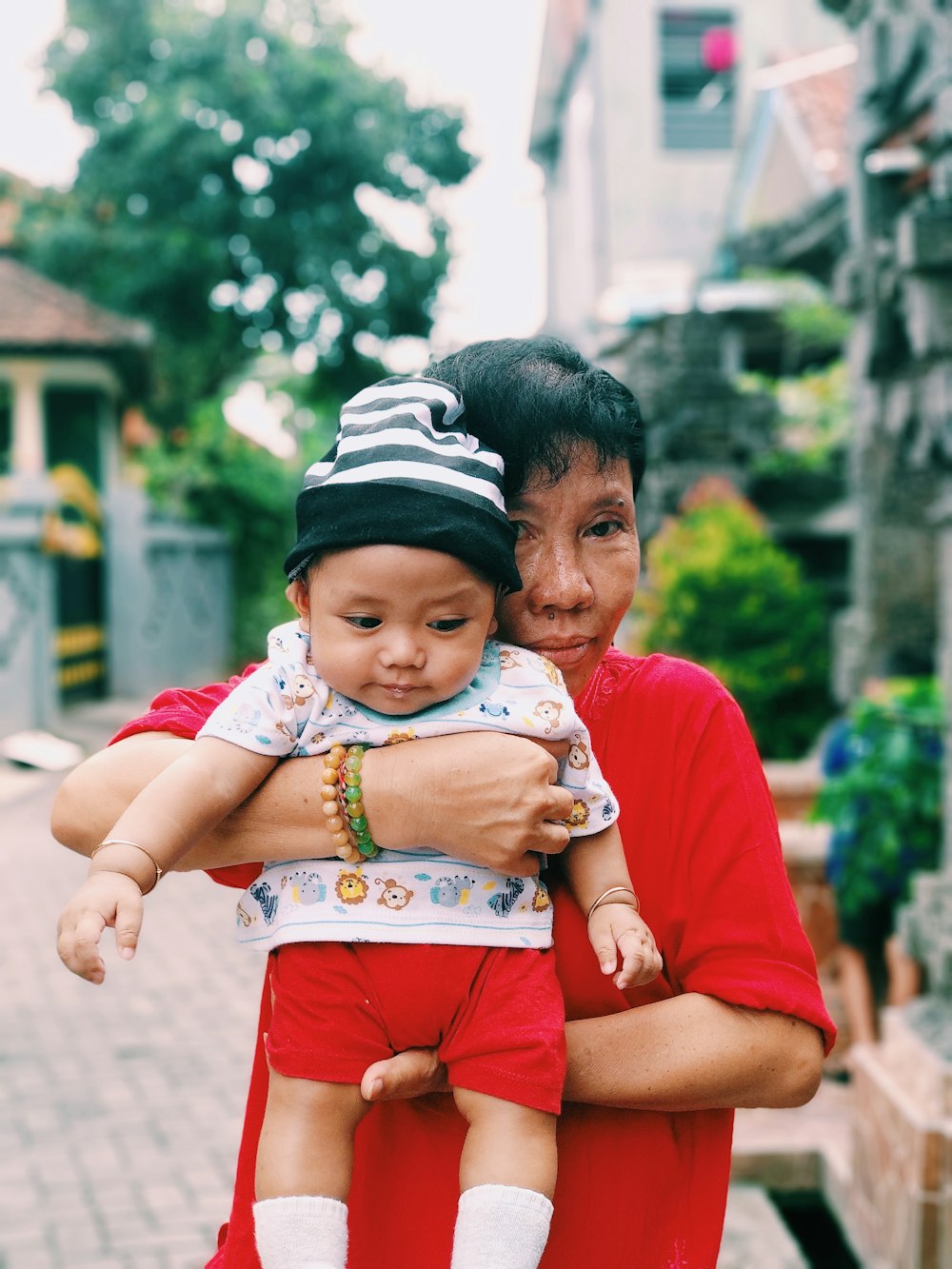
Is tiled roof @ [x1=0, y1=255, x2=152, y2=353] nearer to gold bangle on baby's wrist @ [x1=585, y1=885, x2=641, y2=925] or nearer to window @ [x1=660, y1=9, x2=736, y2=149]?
window @ [x1=660, y1=9, x2=736, y2=149]

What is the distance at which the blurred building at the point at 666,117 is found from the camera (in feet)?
58.1

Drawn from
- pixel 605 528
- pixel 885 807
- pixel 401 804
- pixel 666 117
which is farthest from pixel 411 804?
pixel 666 117

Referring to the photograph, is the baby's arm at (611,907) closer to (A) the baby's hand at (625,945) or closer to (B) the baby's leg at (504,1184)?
(A) the baby's hand at (625,945)

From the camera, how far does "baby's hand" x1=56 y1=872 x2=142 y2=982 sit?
4.56ft

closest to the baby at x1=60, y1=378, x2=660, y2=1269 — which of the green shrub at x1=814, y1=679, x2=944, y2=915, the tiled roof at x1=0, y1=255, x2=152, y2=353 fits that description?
the green shrub at x1=814, y1=679, x2=944, y2=915

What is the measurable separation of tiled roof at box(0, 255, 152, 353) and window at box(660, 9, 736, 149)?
7.70 m

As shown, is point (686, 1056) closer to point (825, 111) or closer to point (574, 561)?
point (574, 561)

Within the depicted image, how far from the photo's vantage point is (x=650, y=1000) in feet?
5.47

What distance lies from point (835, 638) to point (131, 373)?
13.2m

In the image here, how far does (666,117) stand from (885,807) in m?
15.3

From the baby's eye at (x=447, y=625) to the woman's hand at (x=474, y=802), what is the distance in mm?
139

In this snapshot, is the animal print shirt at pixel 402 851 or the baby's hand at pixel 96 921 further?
the animal print shirt at pixel 402 851

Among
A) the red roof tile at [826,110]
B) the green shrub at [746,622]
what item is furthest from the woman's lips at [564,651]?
the red roof tile at [826,110]

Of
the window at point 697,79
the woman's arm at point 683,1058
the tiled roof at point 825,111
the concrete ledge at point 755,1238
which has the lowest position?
the concrete ledge at point 755,1238
